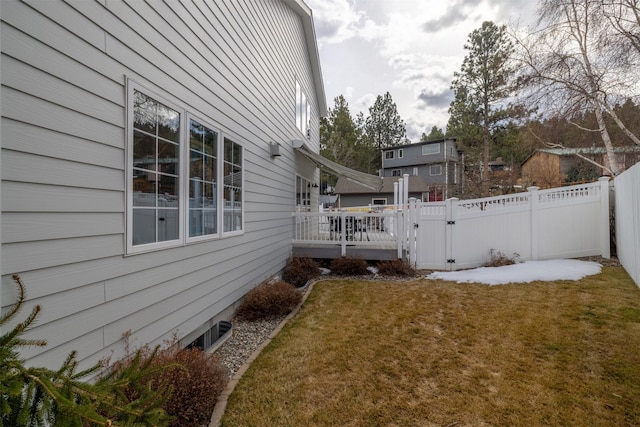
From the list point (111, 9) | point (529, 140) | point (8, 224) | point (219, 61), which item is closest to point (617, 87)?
point (529, 140)

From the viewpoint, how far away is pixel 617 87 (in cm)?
942

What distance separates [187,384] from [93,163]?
1.94 m

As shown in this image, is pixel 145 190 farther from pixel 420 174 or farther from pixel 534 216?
pixel 420 174

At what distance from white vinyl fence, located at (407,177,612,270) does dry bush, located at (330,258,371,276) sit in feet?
4.62

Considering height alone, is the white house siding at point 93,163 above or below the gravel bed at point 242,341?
above

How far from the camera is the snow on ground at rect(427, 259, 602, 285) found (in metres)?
6.23

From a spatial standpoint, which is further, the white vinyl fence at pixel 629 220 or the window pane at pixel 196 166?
the white vinyl fence at pixel 629 220

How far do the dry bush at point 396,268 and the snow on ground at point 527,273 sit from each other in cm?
48

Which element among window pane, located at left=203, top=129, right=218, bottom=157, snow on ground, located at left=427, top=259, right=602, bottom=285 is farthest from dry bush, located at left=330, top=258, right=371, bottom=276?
window pane, located at left=203, top=129, right=218, bottom=157

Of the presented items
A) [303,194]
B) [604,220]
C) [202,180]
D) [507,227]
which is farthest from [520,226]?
[202,180]

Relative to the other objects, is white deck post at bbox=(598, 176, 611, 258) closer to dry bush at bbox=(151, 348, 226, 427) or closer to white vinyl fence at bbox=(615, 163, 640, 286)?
white vinyl fence at bbox=(615, 163, 640, 286)

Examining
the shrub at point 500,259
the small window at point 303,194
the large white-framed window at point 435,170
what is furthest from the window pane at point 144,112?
the large white-framed window at point 435,170

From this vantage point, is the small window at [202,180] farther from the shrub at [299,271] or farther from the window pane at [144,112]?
the shrub at [299,271]

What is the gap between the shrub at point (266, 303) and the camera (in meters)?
4.82
